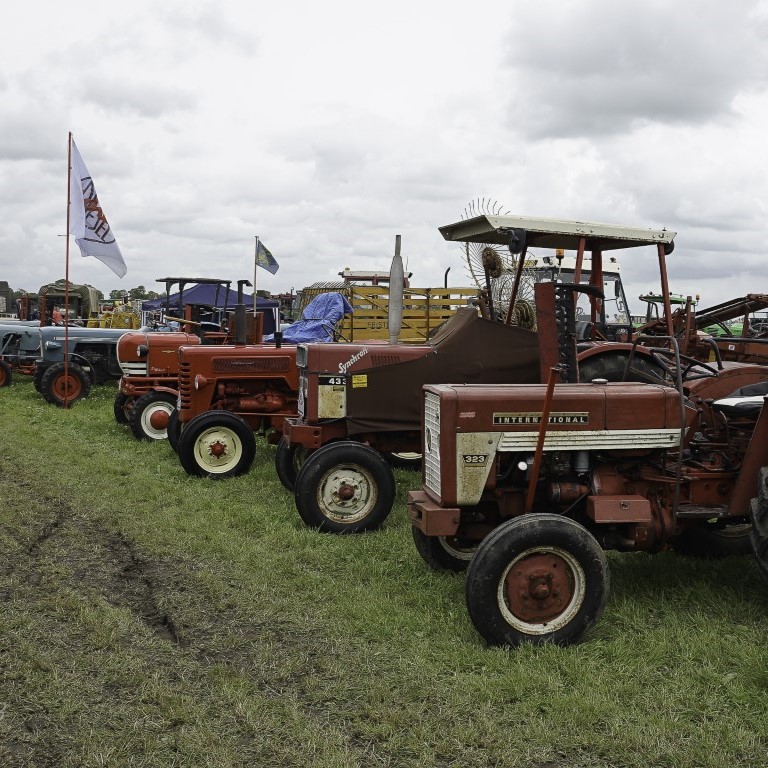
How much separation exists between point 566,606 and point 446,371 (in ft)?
8.84

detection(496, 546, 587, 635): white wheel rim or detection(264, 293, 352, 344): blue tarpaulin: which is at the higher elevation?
detection(264, 293, 352, 344): blue tarpaulin

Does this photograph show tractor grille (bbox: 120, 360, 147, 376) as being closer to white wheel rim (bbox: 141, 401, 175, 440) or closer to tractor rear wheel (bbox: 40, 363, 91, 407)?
white wheel rim (bbox: 141, 401, 175, 440)

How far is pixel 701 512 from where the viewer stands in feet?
14.2

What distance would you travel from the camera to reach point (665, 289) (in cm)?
600

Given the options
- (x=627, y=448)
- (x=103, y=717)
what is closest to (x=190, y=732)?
(x=103, y=717)

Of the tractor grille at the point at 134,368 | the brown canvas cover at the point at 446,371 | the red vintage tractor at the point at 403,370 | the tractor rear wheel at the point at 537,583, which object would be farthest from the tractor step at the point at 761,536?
the tractor grille at the point at 134,368

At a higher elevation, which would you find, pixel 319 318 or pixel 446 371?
pixel 319 318

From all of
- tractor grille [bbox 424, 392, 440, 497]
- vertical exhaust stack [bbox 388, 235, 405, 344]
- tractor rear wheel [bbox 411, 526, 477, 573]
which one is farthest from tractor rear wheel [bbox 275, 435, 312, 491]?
tractor grille [bbox 424, 392, 440, 497]

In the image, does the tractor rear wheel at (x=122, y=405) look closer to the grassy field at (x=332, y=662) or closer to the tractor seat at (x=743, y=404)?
the grassy field at (x=332, y=662)

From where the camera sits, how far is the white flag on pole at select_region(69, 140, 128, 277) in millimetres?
13203

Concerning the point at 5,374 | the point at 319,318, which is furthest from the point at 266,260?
the point at 5,374

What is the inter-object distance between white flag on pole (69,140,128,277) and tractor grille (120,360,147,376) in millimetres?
2390

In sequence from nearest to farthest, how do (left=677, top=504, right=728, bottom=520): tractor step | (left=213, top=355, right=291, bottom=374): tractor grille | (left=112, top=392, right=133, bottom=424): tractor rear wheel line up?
(left=677, top=504, right=728, bottom=520): tractor step < (left=213, top=355, right=291, bottom=374): tractor grille < (left=112, top=392, right=133, bottom=424): tractor rear wheel

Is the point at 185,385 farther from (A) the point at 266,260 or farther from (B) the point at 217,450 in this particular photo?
(A) the point at 266,260
